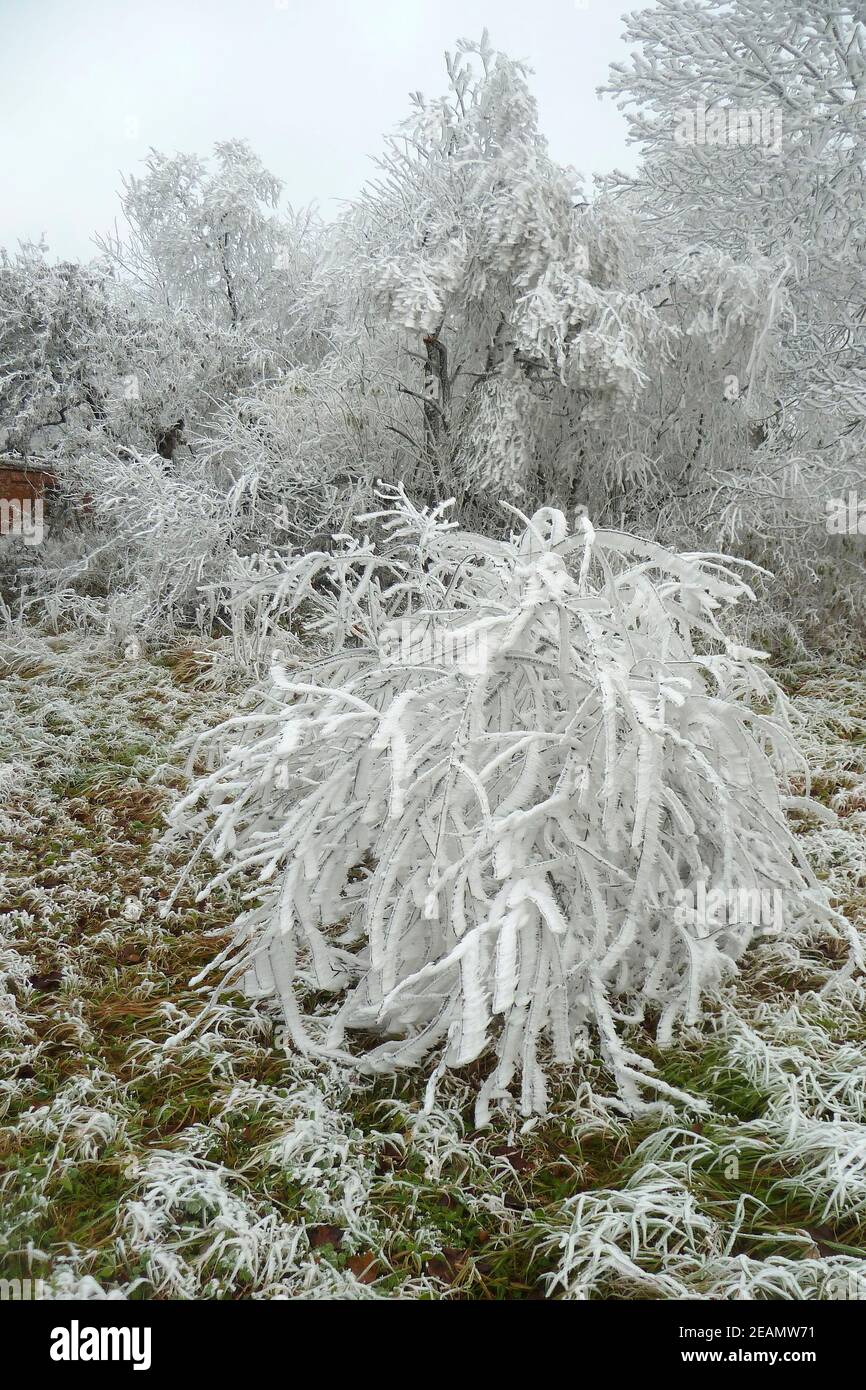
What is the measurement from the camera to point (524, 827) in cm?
228

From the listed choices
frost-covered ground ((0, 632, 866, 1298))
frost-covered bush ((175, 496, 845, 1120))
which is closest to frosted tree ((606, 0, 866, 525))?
frost-covered bush ((175, 496, 845, 1120))

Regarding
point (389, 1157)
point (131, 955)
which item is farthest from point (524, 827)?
point (131, 955)

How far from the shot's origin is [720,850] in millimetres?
2742

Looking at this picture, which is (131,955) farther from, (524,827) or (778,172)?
(778,172)

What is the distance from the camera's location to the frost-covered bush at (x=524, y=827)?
2.20 meters

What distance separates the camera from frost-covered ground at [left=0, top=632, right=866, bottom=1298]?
1800 millimetres

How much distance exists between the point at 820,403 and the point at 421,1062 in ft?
18.3

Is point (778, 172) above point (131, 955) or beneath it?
above

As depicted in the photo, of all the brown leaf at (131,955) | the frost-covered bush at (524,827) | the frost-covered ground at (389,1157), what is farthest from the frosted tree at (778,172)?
the brown leaf at (131,955)

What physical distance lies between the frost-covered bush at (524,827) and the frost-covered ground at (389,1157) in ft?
0.43

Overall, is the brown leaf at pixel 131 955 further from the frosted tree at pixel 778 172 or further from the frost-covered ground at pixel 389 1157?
the frosted tree at pixel 778 172

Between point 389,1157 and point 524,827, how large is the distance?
81 centimetres
